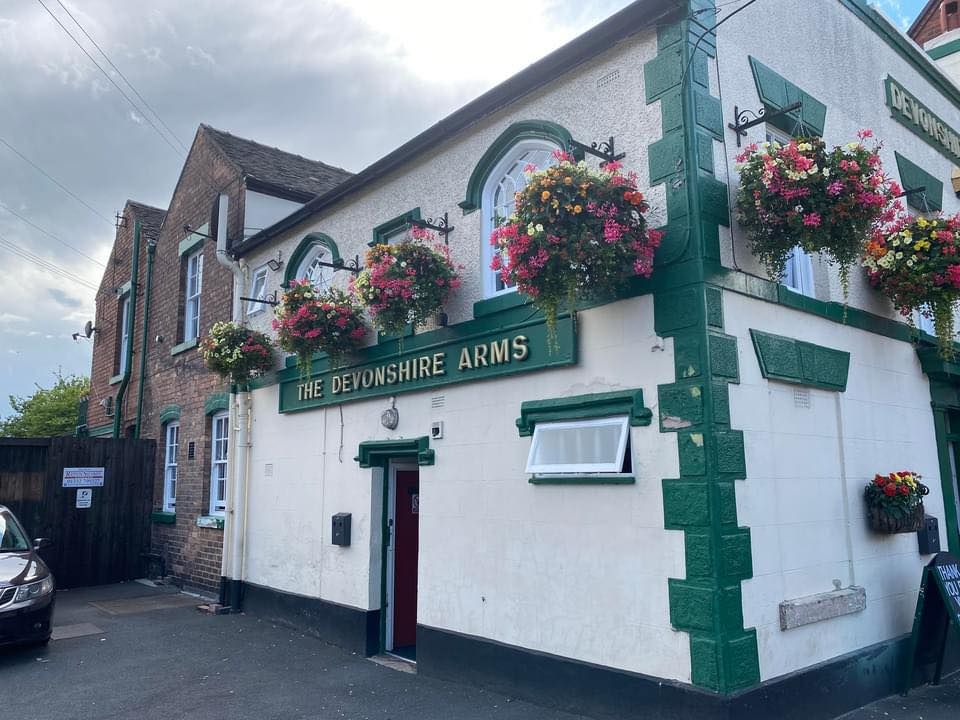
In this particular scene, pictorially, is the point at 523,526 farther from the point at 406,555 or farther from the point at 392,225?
the point at 392,225

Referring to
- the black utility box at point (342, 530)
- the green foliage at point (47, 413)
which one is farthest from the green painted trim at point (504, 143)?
the green foliage at point (47, 413)

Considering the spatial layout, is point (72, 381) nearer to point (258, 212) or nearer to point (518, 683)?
point (258, 212)

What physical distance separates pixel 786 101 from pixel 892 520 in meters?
3.90

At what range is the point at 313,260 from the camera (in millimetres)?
10836

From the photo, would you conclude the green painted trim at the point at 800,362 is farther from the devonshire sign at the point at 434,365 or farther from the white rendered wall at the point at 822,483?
the devonshire sign at the point at 434,365

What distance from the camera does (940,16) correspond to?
1390 cm

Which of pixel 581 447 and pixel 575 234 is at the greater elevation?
pixel 575 234

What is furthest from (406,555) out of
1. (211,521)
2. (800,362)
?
(800,362)

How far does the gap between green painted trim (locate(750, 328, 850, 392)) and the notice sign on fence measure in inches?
474

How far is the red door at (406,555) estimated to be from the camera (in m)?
8.78

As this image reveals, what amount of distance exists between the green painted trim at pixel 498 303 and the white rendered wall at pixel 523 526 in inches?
26.6

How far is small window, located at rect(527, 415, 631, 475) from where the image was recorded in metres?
5.98

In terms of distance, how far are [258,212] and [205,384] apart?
119 inches

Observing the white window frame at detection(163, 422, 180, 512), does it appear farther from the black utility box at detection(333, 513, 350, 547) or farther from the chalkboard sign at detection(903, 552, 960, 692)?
the chalkboard sign at detection(903, 552, 960, 692)
